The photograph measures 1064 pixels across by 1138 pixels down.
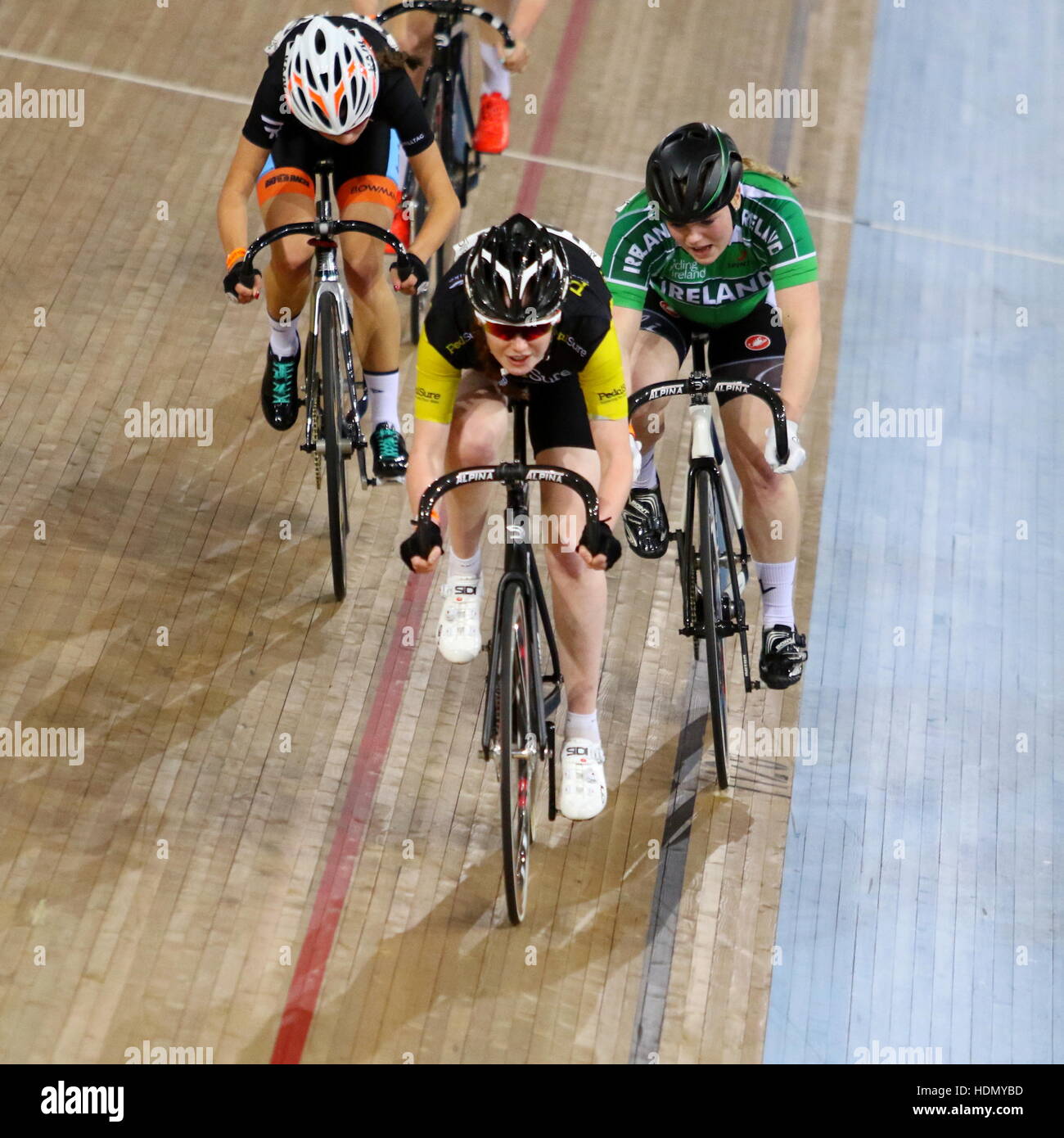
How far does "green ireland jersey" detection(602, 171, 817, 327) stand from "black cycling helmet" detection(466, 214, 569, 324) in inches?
Result: 23.9

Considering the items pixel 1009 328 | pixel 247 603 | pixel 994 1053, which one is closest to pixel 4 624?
pixel 247 603

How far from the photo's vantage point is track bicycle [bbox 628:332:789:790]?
353cm

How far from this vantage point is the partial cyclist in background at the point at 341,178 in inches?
153

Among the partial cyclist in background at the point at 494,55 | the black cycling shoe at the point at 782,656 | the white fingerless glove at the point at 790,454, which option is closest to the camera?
the white fingerless glove at the point at 790,454

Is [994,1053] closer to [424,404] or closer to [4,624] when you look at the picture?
[424,404]

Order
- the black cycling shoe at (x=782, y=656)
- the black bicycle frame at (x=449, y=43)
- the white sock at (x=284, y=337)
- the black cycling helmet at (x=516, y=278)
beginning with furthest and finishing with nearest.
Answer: the black bicycle frame at (x=449, y=43)
the white sock at (x=284, y=337)
the black cycling shoe at (x=782, y=656)
the black cycling helmet at (x=516, y=278)

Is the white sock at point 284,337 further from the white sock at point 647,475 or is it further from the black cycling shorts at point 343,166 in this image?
the white sock at point 647,475

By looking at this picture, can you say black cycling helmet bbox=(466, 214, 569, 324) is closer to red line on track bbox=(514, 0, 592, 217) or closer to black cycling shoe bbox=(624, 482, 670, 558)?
black cycling shoe bbox=(624, 482, 670, 558)

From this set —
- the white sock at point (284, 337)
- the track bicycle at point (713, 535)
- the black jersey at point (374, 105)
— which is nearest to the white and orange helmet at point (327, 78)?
the black jersey at point (374, 105)

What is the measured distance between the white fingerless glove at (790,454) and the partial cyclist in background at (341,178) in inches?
42.3

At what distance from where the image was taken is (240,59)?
6465 mm

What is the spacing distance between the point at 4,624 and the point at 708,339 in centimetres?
208

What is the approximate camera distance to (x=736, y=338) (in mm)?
3871

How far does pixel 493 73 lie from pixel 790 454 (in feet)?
9.42
